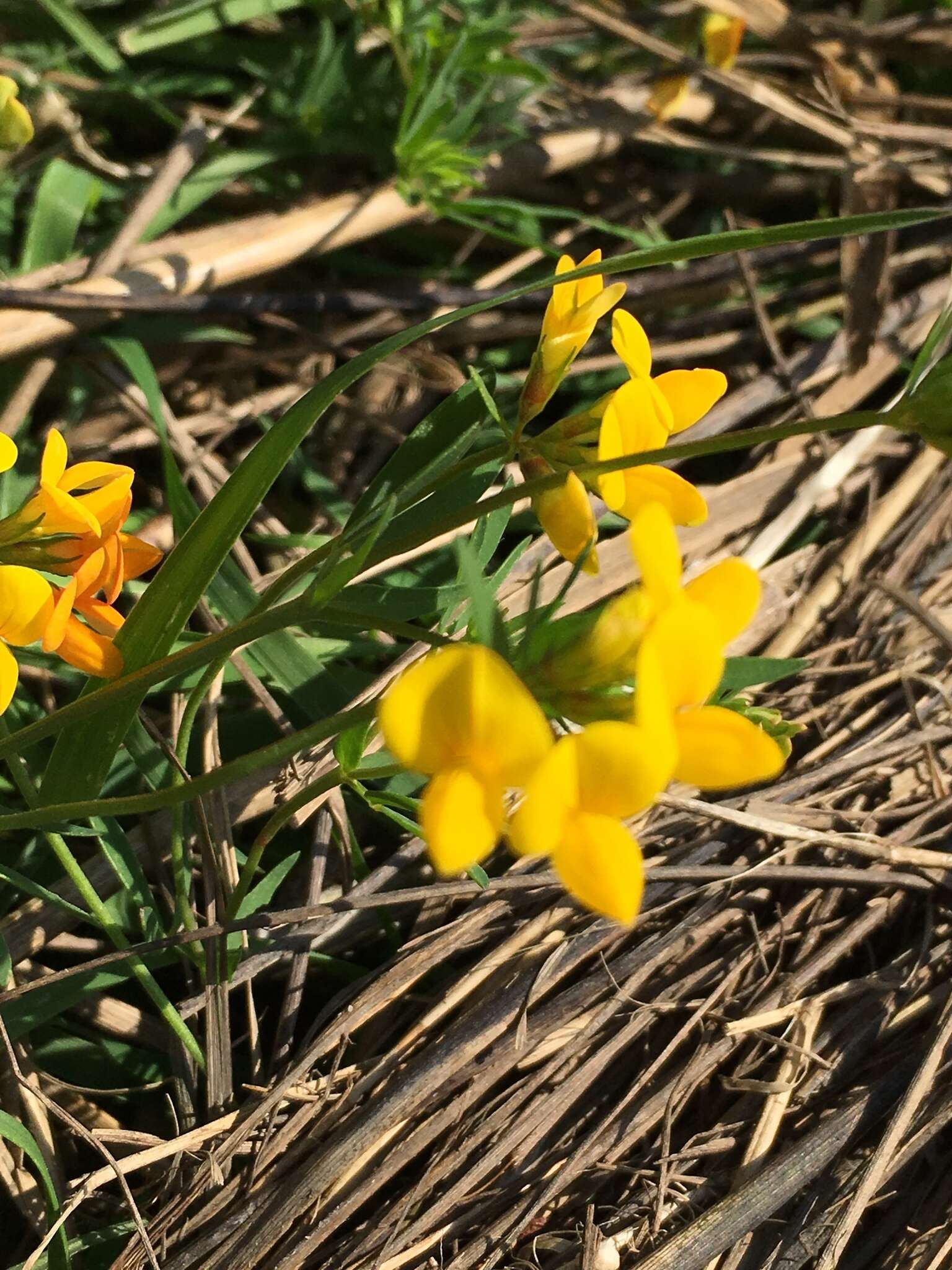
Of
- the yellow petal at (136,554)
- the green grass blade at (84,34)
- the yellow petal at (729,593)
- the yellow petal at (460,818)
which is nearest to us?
the yellow petal at (460,818)

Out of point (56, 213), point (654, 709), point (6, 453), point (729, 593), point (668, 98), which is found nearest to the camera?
point (654, 709)

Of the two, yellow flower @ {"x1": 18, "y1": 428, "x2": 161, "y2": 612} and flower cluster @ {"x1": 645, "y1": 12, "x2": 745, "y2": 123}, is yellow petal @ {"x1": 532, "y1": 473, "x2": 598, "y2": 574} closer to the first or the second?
yellow flower @ {"x1": 18, "y1": 428, "x2": 161, "y2": 612}

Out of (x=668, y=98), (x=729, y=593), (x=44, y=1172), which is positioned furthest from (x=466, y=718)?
(x=668, y=98)

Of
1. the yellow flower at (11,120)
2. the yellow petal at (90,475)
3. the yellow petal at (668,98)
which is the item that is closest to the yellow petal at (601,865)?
the yellow petal at (90,475)

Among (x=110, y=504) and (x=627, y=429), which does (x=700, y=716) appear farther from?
(x=110, y=504)

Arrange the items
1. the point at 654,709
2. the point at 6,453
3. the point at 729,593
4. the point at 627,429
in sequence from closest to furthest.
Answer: the point at 654,709 → the point at 729,593 → the point at 627,429 → the point at 6,453

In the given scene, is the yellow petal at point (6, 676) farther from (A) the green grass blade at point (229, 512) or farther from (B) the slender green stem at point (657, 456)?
(B) the slender green stem at point (657, 456)

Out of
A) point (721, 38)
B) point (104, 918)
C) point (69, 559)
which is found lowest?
point (104, 918)

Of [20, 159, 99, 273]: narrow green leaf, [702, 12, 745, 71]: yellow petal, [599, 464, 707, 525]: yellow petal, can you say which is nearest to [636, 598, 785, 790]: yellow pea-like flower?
[599, 464, 707, 525]: yellow petal
